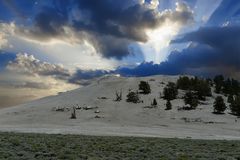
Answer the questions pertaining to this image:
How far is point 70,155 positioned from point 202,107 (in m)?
67.9

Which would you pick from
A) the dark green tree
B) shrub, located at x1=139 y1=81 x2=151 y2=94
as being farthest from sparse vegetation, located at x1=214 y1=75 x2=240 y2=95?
shrub, located at x1=139 y1=81 x2=151 y2=94

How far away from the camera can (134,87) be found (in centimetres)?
11438

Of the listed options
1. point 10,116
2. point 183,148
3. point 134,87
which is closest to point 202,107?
point 134,87

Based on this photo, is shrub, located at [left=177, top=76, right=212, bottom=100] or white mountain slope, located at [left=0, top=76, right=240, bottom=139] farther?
shrub, located at [left=177, top=76, right=212, bottom=100]

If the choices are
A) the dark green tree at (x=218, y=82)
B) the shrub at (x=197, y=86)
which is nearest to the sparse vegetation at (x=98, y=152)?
the shrub at (x=197, y=86)

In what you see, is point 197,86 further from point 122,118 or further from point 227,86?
point 122,118

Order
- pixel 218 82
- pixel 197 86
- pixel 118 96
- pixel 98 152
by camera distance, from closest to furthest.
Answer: pixel 98 152, pixel 118 96, pixel 197 86, pixel 218 82

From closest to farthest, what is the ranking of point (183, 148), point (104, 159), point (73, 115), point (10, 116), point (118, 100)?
point (104, 159) → point (183, 148) → point (73, 115) → point (10, 116) → point (118, 100)

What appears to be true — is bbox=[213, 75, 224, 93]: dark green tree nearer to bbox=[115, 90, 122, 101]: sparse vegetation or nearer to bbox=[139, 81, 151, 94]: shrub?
bbox=[139, 81, 151, 94]: shrub

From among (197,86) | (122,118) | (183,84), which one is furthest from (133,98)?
(183,84)

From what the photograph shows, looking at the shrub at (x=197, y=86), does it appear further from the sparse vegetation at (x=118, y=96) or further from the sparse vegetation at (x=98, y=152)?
the sparse vegetation at (x=98, y=152)

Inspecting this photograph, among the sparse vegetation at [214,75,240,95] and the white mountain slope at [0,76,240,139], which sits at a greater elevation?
the sparse vegetation at [214,75,240,95]

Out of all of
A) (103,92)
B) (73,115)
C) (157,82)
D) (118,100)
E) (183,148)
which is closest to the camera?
(183,148)

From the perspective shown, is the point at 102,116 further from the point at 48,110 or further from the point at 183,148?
the point at 183,148
